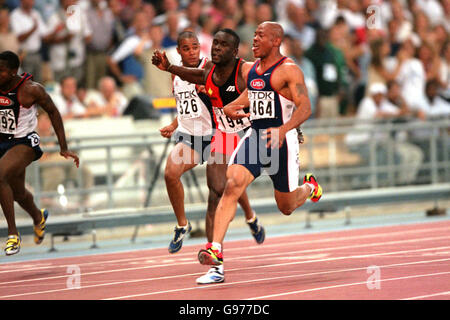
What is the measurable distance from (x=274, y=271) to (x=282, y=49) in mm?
8928

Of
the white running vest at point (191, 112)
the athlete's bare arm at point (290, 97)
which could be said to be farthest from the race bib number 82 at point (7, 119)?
the athlete's bare arm at point (290, 97)

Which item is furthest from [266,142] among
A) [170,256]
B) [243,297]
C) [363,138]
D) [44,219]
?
[363,138]

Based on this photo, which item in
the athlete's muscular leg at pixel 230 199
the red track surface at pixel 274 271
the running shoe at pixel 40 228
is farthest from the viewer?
the running shoe at pixel 40 228

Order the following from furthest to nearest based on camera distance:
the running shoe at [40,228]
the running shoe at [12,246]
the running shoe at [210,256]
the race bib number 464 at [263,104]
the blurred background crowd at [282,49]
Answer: the blurred background crowd at [282,49]
the running shoe at [40,228]
the running shoe at [12,246]
the race bib number 464 at [263,104]
the running shoe at [210,256]

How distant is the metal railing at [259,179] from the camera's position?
15.4 meters

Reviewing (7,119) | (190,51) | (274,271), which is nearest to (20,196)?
(7,119)

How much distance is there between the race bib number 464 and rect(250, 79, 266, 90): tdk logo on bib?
0.05m

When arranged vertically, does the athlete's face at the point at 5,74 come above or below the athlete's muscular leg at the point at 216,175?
above

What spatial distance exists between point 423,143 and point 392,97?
2.48m

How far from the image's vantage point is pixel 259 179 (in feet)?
55.7

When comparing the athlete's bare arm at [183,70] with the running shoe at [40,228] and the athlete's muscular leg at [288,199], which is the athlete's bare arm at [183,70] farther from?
the running shoe at [40,228]

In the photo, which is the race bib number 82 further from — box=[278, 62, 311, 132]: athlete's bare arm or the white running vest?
box=[278, 62, 311, 132]: athlete's bare arm

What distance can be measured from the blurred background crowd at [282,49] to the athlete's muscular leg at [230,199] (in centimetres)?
606

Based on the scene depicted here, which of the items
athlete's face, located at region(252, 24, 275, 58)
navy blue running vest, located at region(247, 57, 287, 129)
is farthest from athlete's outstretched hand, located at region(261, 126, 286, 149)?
athlete's face, located at region(252, 24, 275, 58)
